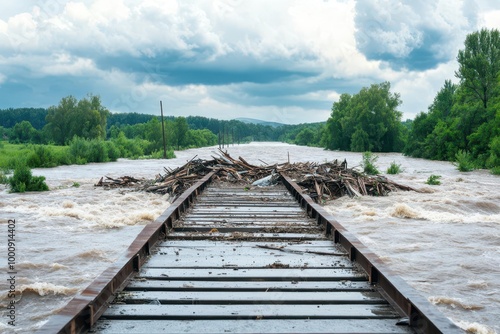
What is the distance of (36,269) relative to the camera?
7211 mm

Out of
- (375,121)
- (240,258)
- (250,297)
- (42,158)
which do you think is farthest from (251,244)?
A: (375,121)

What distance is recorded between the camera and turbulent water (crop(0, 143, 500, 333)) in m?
5.91

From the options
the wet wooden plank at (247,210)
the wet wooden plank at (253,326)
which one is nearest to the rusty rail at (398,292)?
the wet wooden plank at (253,326)

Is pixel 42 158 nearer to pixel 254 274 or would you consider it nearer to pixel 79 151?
pixel 79 151

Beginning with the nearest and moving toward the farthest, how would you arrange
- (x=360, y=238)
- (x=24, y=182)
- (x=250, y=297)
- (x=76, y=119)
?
(x=250, y=297)
(x=360, y=238)
(x=24, y=182)
(x=76, y=119)

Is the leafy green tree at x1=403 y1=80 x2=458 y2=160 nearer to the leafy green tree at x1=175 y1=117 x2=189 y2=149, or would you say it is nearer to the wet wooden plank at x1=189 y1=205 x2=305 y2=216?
the wet wooden plank at x1=189 y1=205 x2=305 y2=216

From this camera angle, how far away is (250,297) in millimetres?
3787

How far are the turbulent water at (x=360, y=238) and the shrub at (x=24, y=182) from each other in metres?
0.86

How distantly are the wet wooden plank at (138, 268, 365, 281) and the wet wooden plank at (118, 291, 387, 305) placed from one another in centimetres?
36

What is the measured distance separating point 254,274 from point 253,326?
1.12 meters

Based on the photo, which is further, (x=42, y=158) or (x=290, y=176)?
(x=42, y=158)

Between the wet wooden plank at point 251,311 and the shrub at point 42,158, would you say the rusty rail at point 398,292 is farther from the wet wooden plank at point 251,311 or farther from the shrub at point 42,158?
the shrub at point 42,158

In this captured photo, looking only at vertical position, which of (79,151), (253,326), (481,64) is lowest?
(253,326)

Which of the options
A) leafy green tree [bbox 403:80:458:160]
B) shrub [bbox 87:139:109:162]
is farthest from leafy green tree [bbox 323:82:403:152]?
shrub [bbox 87:139:109:162]
